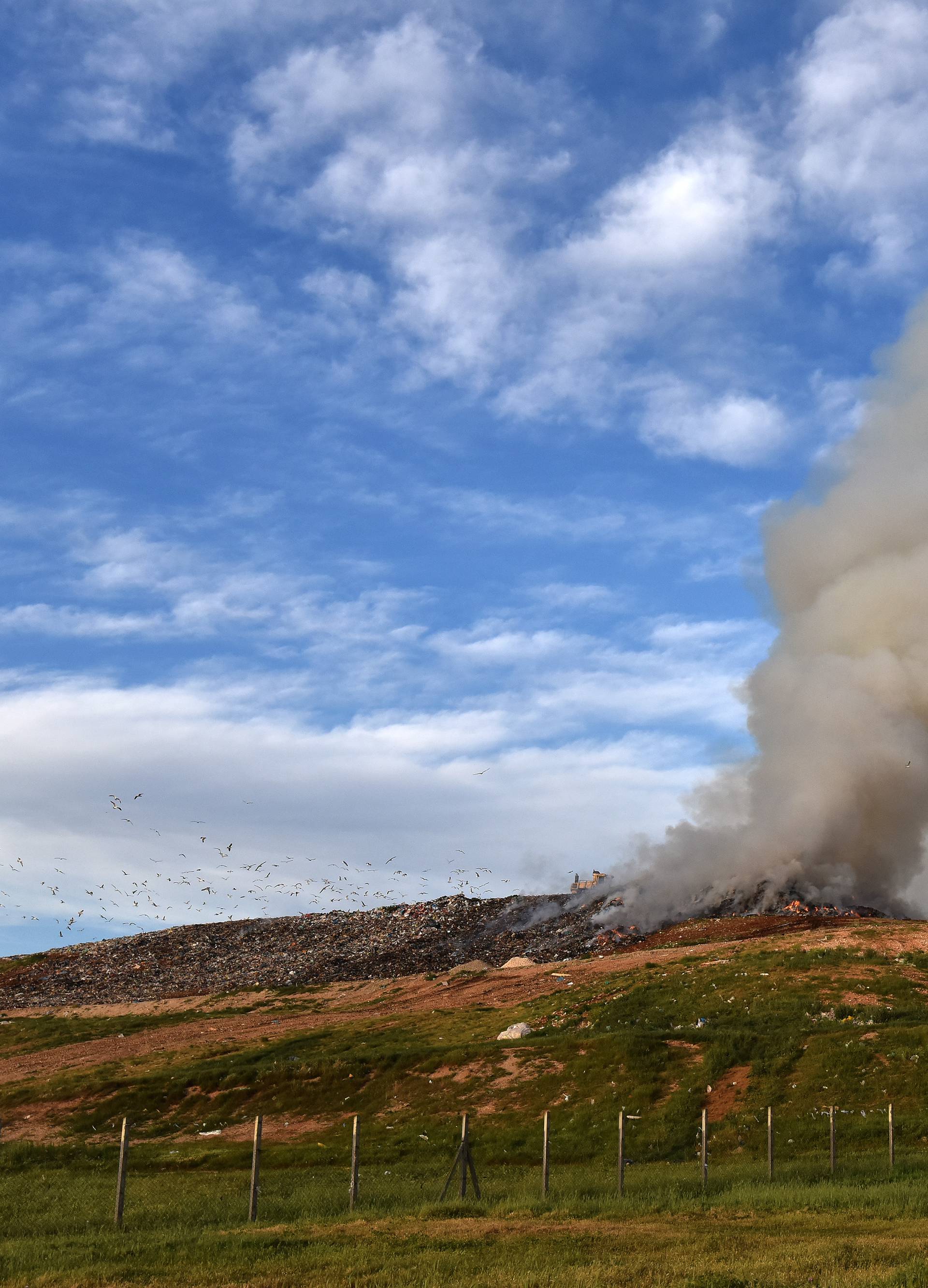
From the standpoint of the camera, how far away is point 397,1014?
61969 millimetres

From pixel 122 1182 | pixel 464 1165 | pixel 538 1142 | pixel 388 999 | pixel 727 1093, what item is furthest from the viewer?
pixel 388 999

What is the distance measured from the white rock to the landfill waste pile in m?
25.9

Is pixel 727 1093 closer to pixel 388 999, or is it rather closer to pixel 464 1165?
pixel 464 1165

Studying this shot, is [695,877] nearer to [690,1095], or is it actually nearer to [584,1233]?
[690,1095]

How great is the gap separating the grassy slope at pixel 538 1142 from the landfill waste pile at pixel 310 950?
1638 centimetres

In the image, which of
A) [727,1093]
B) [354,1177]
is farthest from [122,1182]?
[727,1093]

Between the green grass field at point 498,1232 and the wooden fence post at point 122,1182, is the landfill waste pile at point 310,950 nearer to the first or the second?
the green grass field at point 498,1232

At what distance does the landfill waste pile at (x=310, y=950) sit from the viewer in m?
83.8

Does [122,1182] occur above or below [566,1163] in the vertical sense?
above

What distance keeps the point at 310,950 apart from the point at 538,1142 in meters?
62.3

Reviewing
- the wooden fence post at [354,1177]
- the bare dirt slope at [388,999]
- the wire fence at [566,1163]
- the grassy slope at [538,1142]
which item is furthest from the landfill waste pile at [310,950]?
the wooden fence post at [354,1177]

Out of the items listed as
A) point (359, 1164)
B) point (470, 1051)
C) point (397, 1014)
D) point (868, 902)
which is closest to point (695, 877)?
point (868, 902)

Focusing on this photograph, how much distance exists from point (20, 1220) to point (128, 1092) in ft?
88.8

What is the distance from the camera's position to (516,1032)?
168 feet
